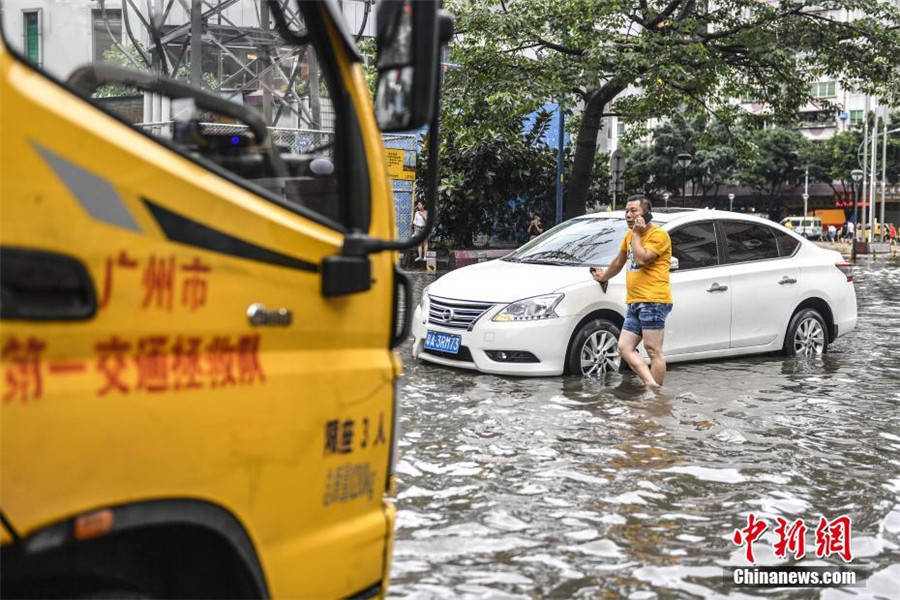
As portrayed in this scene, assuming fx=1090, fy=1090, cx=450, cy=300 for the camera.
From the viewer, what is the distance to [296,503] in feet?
9.29

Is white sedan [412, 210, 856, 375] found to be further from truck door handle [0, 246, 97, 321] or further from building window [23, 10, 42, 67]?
truck door handle [0, 246, 97, 321]

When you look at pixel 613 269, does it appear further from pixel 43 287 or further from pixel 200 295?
pixel 43 287

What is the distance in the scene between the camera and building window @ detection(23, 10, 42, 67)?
2361 mm

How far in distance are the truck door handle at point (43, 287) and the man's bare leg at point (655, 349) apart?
6.70m

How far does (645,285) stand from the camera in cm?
852

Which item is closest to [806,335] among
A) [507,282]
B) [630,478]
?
[507,282]

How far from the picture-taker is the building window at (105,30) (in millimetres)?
2842

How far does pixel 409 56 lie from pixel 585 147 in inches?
745

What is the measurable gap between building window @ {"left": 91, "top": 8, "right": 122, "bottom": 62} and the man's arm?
6.33 meters

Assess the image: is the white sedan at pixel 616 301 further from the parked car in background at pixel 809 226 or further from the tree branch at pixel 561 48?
the parked car in background at pixel 809 226

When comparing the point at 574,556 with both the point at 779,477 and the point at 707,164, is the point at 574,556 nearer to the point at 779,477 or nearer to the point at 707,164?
the point at 779,477

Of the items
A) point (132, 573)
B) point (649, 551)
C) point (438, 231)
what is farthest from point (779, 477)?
point (438, 231)

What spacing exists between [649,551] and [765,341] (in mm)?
6279

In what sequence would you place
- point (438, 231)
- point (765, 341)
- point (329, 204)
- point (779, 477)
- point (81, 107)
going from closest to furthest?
1. point (81, 107)
2. point (329, 204)
3. point (779, 477)
4. point (765, 341)
5. point (438, 231)
